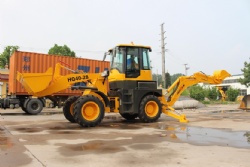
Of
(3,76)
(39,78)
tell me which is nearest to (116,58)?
(39,78)

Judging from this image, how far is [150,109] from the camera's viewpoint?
37.7 feet

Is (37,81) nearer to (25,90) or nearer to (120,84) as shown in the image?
(120,84)

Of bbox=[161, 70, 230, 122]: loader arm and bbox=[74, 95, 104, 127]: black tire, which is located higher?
bbox=[161, 70, 230, 122]: loader arm

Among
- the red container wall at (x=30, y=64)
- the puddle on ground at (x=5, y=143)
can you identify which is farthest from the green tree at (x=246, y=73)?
the puddle on ground at (x=5, y=143)

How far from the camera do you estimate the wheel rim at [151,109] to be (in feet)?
37.3

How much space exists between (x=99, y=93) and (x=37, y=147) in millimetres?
4701

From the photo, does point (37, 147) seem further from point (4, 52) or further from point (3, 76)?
point (4, 52)

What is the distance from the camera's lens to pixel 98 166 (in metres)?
4.64

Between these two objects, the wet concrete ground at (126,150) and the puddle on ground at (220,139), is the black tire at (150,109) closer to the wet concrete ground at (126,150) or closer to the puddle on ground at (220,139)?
the wet concrete ground at (126,150)

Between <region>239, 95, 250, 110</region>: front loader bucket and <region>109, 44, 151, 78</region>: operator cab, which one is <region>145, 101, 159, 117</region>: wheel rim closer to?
<region>109, 44, 151, 78</region>: operator cab

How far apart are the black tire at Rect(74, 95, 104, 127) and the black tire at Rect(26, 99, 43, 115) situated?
7905 mm

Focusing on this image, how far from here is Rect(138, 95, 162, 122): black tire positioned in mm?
11070

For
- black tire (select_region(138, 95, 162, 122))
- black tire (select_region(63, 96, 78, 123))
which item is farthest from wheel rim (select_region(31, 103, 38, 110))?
black tire (select_region(138, 95, 162, 122))

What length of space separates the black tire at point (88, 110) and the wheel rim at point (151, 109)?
7.16 feet
